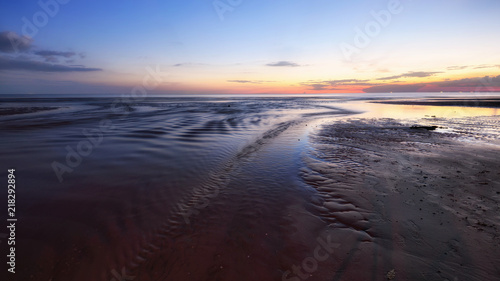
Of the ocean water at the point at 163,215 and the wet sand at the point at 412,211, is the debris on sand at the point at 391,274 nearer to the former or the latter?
the wet sand at the point at 412,211

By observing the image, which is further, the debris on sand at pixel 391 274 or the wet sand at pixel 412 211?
the wet sand at pixel 412 211

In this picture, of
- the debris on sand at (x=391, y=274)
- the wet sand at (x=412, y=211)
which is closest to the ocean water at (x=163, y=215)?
the wet sand at (x=412, y=211)

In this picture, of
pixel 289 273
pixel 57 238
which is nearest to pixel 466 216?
pixel 289 273

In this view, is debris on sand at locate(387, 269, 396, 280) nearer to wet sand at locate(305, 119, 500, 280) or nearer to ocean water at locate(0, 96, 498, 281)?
wet sand at locate(305, 119, 500, 280)

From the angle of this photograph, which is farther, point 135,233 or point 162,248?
point 135,233

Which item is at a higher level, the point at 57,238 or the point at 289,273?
the point at 57,238

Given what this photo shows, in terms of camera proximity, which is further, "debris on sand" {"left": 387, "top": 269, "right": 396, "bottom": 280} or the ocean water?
the ocean water

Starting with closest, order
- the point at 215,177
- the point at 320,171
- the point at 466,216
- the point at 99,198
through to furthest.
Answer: the point at 466,216 → the point at 99,198 → the point at 215,177 → the point at 320,171

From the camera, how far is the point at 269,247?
14.0 feet

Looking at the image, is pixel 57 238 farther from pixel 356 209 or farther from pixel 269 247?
pixel 356 209

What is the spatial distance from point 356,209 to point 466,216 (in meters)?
2.61

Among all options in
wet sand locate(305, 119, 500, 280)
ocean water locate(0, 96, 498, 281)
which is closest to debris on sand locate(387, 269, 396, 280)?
wet sand locate(305, 119, 500, 280)

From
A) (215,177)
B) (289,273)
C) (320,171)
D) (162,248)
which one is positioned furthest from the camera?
(320,171)

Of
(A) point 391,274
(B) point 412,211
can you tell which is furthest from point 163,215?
(B) point 412,211
